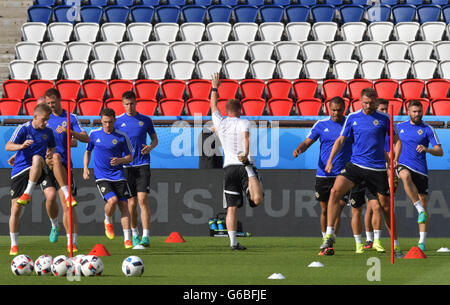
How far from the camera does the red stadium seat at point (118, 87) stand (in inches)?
786

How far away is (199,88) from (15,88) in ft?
12.9

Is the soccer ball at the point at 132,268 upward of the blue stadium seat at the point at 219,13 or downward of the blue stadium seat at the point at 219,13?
downward

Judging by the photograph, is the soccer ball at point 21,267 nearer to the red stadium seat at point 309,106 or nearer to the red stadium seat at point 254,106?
the red stadium seat at point 254,106

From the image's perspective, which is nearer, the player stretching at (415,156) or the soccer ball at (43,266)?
the soccer ball at (43,266)

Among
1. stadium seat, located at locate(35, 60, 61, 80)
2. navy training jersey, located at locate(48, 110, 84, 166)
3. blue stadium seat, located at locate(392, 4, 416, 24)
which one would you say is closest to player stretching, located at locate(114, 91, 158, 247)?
navy training jersey, located at locate(48, 110, 84, 166)

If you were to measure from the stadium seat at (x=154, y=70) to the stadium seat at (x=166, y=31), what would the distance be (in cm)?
175

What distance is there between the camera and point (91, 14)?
23844mm

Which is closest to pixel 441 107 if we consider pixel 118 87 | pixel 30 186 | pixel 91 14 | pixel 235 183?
pixel 118 87

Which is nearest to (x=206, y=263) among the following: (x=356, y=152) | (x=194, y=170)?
(x=356, y=152)

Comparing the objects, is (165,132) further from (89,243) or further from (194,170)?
(89,243)

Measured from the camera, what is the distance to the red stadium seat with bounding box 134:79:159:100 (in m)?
19.8

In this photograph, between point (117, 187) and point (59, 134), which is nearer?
point (117, 187)

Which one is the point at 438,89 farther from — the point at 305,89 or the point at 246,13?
the point at 246,13

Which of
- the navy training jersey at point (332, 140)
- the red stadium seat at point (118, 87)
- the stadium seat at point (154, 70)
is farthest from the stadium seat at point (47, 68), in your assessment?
the navy training jersey at point (332, 140)
